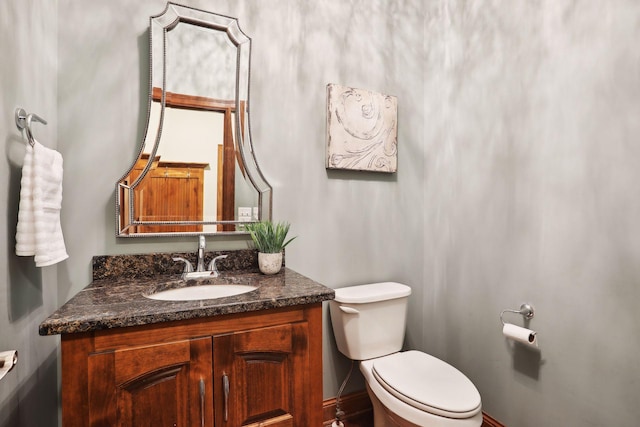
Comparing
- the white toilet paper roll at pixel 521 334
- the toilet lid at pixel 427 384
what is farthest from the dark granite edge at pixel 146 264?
the white toilet paper roll at pixel 521 334

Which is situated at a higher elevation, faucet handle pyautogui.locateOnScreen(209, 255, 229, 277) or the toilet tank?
faucet handle pyautogui.locateOnScreen(209, 255, 229, 277)

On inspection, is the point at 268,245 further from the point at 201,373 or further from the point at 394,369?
the point at 394,369

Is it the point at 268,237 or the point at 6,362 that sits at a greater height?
the point at 268,237

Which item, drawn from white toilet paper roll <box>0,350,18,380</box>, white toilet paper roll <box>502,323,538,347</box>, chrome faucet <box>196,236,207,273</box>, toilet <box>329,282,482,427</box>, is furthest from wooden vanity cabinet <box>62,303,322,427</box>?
white toilet paper roll <box>502,323,538,347</box>

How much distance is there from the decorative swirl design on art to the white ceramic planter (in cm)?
61

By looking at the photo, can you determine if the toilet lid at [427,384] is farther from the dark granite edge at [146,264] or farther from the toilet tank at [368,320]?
the dark granite edge at [146,264]

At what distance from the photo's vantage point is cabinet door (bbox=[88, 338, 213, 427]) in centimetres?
94

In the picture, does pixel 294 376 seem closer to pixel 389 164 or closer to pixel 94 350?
pixel 94 350

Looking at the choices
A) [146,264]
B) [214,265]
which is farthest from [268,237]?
[146,264]

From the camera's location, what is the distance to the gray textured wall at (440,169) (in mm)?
1205

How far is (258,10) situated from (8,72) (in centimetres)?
109

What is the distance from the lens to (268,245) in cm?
154

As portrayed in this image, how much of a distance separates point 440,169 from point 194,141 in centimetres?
140

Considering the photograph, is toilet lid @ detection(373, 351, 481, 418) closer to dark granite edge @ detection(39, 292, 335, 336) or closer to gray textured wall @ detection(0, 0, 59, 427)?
dark granite edge @ detection(39, 292, 335, 336)
